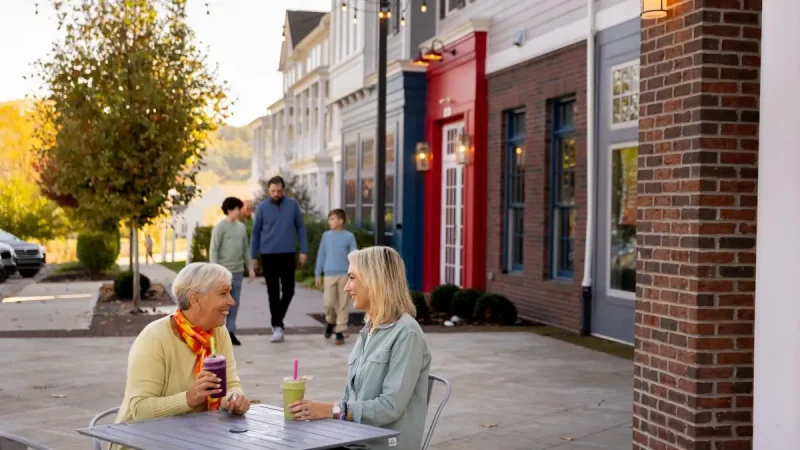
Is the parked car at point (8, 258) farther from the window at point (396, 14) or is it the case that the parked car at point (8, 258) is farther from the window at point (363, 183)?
the window at point (396, 14)

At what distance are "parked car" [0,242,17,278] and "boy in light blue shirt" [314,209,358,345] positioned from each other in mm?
17714

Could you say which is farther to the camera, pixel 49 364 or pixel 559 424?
pixel 49 364

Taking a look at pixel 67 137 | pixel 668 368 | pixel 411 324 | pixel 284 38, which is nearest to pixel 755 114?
pixel 668 368

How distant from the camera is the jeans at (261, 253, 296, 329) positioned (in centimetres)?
1413

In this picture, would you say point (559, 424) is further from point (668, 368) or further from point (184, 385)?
point (184, 385)

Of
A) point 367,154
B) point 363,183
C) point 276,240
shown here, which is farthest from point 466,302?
point 363,183

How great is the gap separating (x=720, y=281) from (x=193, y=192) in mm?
14963

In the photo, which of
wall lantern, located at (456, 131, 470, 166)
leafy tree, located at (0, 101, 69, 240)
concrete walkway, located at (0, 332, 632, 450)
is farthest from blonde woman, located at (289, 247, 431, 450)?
leafy tree, located at (0, 101, 69, 240)

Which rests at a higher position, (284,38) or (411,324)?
(284,38)

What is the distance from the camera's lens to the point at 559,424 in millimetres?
8891

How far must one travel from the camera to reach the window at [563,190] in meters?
15.7

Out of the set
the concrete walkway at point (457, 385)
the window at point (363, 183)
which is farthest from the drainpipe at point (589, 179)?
the window at point (363, 183)

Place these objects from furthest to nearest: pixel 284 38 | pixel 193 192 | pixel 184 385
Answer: pixel 284 38 → pixel 193 192 → pixel 184 385

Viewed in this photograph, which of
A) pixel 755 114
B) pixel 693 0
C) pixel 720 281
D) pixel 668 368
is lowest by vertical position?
pixel 668 368
